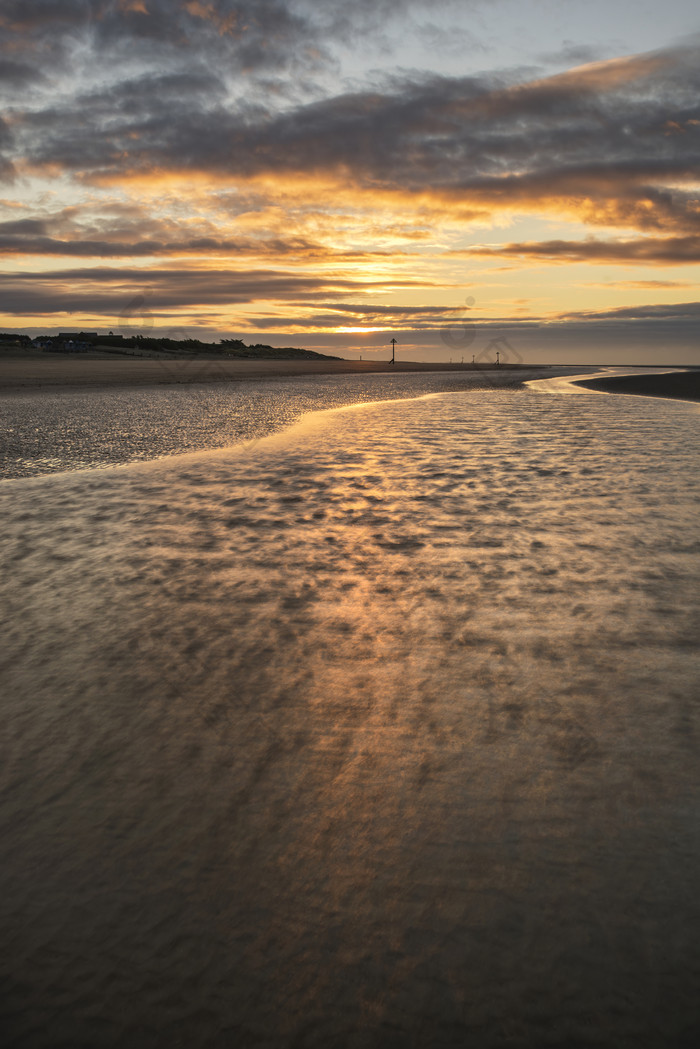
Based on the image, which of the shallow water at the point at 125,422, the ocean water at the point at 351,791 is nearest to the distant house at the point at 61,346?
the shallow water at the point at 125,422

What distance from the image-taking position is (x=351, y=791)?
110 inches

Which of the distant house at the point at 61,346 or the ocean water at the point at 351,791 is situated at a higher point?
the distant house at the point at 61,346

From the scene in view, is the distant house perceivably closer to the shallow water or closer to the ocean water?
the shallow water

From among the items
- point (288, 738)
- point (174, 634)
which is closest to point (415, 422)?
point (174, 634)

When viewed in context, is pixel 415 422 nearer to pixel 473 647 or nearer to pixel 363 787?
pixel 473 647

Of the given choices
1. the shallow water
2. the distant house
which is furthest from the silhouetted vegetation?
the shallow water

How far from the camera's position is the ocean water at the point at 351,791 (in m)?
1.94

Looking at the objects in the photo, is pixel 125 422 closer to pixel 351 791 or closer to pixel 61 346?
pixel 351 791

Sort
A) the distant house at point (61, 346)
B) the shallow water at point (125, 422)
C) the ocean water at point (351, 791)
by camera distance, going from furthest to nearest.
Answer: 1. the distant house at point (61, 346)
2. the shallow water at point (125, 422)
3. the ocean water at point (351, 791)

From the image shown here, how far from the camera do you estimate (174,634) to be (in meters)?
4.38

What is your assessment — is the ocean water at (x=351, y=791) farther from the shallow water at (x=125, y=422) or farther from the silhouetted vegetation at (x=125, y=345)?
the silhouetted vegetation at (x=125, y=345)

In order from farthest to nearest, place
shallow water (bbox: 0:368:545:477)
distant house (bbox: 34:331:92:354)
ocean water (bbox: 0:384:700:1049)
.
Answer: distant house (bbox: 34:331:92:354) → shallow water (bbox: 0:368:545:477) → ocean water (bbox: 0:384:700:1049)

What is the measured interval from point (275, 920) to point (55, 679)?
86.0 inches

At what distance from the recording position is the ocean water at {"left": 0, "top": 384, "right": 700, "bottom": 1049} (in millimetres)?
1944
